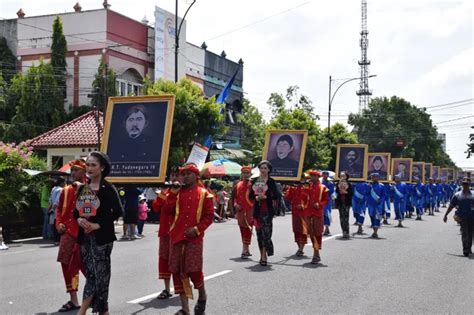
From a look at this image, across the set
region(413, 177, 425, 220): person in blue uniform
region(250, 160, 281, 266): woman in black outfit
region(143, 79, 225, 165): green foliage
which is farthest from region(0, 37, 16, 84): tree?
region(250, 160, 281, 266): woman in black outfit

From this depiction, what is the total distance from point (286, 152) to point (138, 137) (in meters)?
8.66

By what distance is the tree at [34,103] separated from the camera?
1393 inches

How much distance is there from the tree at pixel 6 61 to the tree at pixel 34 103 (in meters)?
3.12

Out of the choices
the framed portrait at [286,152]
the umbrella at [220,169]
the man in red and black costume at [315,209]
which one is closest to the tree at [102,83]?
the umbrella at [220,169]

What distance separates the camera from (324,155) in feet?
138

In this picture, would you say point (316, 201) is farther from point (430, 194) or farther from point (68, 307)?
point (430, 194)

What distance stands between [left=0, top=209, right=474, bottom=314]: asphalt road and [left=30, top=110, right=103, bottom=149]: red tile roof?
13.8m

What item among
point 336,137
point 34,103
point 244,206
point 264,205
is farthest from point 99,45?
point 264,205

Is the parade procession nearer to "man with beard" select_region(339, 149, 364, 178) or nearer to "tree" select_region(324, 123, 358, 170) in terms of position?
"man with beard" select_region(339, 149, 364, 178)

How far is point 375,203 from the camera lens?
58.2 ft

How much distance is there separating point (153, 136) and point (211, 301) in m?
2.20

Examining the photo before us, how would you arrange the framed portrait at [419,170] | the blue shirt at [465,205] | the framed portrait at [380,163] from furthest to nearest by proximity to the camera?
the framed portrait at [419,170] < the framed portrait at [380,163] < the blue shirt at [465,205]

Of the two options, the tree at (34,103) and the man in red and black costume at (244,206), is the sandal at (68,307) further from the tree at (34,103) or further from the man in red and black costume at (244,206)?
the tree at (34,103)

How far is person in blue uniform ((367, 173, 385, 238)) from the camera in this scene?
56.0 feet
